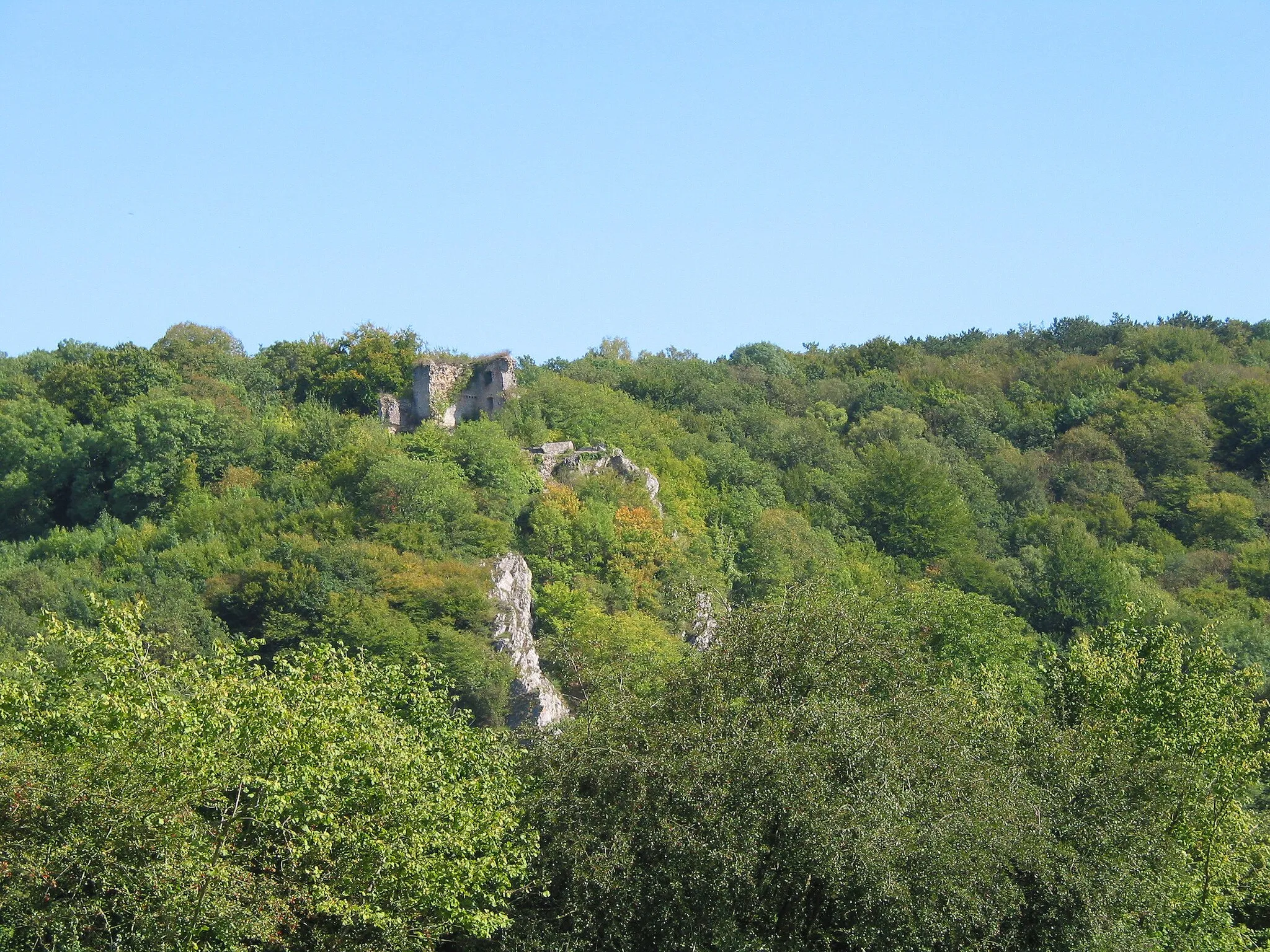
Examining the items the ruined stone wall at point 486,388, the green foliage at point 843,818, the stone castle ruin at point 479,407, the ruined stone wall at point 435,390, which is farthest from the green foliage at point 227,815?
the ruined stone wall at point 486,388

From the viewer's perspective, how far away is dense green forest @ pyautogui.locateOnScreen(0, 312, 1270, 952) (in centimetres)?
2014

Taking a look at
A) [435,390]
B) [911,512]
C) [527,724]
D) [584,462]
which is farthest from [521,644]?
[911,512]

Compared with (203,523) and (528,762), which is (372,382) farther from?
(528,762)

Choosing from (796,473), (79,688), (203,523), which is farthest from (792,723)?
(796,473)

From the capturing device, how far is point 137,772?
19391mm

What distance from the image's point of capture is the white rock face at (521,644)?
4209cm

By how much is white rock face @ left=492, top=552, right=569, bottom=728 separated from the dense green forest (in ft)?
1.74

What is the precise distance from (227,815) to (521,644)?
940 inches

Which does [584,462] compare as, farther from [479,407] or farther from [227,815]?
[227,815]

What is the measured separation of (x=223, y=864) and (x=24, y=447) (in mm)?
39961

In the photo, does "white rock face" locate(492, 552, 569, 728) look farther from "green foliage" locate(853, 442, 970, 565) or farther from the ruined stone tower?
"green foliage" locate(853, 442, 970, 565)

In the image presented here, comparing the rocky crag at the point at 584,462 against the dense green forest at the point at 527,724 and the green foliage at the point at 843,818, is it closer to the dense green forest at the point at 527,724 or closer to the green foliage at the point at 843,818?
the dense green forest at the point at 527,724

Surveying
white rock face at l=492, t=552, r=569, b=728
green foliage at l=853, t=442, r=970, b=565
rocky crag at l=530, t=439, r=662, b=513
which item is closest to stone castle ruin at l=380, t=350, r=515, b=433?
rocky crag at l=530, t=439, r=662, b=513

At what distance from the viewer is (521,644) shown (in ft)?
144
